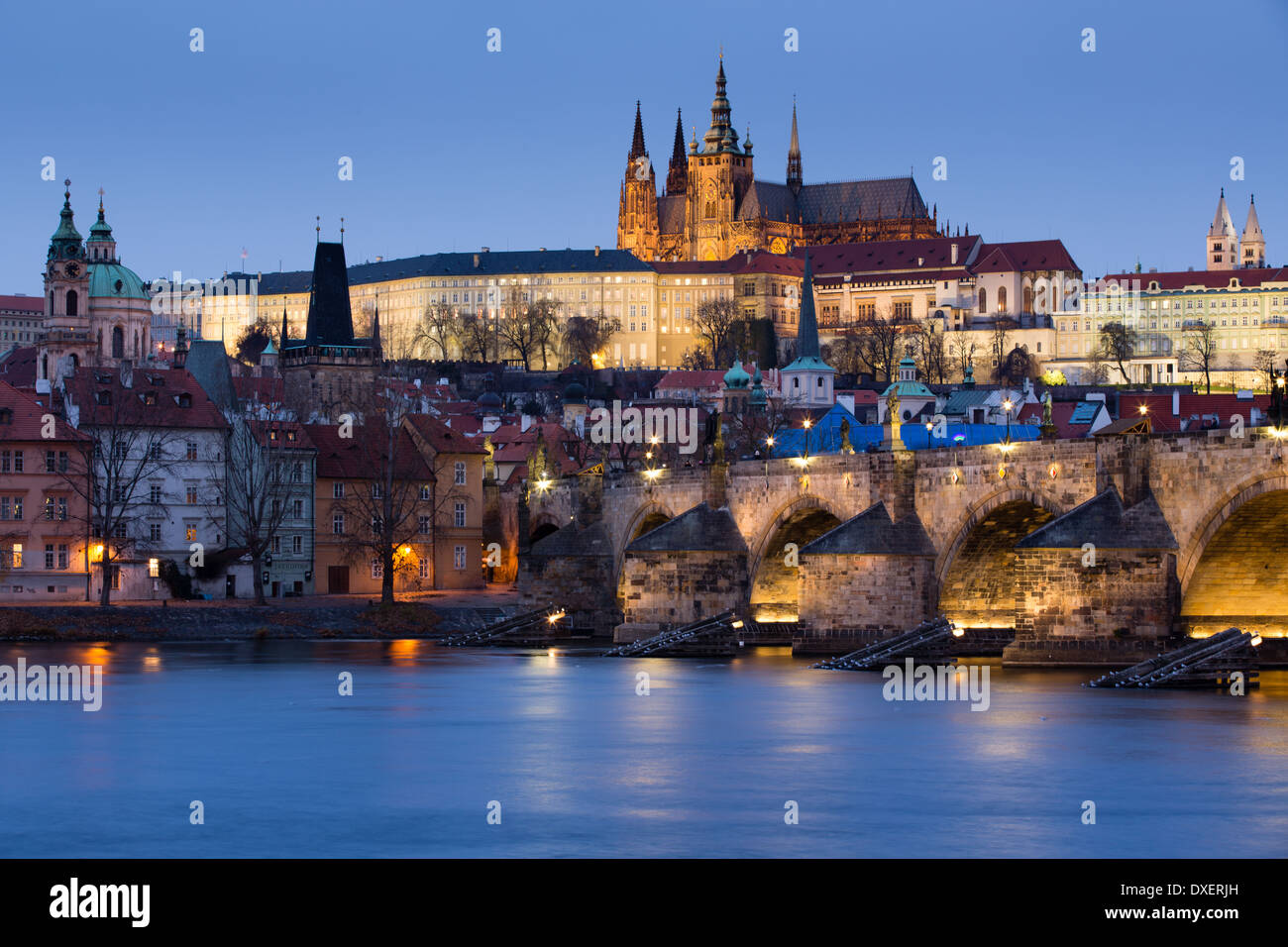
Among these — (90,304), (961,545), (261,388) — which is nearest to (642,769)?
(961,545)

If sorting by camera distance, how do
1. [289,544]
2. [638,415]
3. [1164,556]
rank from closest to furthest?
1. [1164,556]
2. [289,544]
3. [638,415]

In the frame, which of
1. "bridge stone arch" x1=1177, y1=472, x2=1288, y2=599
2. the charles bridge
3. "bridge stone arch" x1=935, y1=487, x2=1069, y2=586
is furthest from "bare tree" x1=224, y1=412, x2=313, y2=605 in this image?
"bridge stone arch" x1=1177, y1=472, x2=1288, y2=599

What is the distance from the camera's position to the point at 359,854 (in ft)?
91.5

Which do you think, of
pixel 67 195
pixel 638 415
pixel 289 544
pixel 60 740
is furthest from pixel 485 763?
pixel 67 195

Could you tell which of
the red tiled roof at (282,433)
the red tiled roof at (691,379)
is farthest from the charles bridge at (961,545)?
the red tiled roof at (691,379)

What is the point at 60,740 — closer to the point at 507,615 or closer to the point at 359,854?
the point at 359,854

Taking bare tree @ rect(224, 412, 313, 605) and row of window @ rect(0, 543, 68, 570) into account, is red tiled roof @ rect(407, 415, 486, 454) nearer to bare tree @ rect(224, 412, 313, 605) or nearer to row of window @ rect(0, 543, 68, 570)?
bare tree @ rect(224, 412, 313, 605)

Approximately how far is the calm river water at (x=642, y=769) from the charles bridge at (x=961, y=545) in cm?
228

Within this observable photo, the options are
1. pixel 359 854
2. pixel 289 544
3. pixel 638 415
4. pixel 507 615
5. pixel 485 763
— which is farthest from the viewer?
pixel 638 415

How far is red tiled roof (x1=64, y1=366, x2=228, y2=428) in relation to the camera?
2899 inches

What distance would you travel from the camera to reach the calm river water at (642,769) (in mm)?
28828

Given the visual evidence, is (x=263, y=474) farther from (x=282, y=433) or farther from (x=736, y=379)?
(x=736, y=379)

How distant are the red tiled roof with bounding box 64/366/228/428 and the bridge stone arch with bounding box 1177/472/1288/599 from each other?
132 feet
